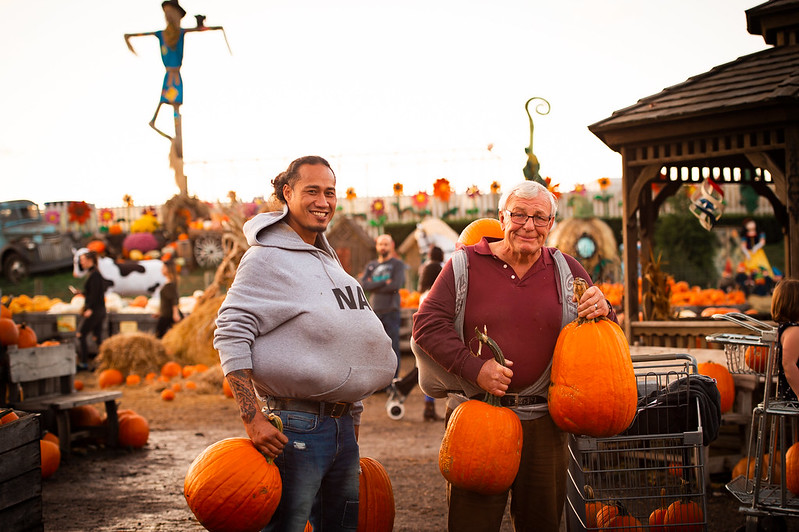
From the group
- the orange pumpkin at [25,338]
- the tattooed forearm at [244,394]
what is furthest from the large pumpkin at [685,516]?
the orange pumpkin at [25,338]

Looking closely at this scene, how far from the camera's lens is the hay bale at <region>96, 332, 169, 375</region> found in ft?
36.3

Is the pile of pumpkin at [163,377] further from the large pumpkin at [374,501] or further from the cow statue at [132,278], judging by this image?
the cow statue at [132,278]

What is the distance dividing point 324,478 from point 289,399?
0.37 metres

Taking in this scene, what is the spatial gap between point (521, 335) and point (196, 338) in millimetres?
9353

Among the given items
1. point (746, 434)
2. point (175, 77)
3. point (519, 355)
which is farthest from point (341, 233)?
point (519, 355)

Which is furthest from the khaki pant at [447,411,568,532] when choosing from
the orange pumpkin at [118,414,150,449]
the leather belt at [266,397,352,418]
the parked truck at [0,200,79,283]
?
the parked truck at [0,200,79,283]

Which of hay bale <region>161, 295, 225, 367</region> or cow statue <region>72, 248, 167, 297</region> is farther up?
cow statue <region>72, 248, 167, 297</region>

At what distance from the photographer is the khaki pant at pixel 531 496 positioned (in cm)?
288

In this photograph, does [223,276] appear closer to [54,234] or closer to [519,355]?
[519,355]

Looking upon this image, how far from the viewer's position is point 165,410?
29.2 ft

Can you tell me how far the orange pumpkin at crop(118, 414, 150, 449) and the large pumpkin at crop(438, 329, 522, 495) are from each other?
194 inches

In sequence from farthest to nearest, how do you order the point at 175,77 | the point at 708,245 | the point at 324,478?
the point at 708,245
the point at 175,77
the point at 324,478

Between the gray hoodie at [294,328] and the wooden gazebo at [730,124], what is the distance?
4394mm

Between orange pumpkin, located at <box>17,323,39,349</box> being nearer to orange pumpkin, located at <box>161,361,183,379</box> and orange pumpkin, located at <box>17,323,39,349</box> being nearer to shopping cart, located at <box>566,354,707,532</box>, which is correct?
orange pumpkin, located at <box>161,361,183,379</box>
